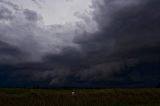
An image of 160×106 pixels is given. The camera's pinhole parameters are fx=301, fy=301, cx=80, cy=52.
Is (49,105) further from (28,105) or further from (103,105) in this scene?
(103,105)

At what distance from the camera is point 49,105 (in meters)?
42.8

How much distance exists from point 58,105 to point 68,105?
157 cm

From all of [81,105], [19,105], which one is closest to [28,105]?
Result: [19,105]

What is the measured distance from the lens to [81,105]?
44.8 metres

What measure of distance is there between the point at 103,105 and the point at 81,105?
3.49 metres

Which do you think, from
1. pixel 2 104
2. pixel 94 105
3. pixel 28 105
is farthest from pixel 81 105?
pixel 2 104

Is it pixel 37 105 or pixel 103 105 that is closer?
pixel 37 105

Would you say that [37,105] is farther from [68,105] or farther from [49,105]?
[68,105]

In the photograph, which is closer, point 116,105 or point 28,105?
point 28,105

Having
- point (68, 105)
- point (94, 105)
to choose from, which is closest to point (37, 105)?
point (68, 105)

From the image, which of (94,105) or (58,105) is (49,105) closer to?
(58,105)

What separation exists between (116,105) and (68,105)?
756 centimetres

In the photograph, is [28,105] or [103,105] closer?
[28,105]

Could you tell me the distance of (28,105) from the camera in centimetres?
4300
